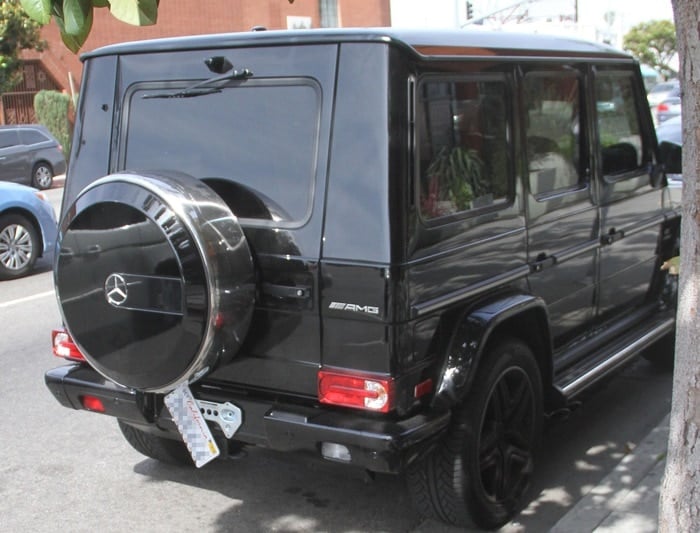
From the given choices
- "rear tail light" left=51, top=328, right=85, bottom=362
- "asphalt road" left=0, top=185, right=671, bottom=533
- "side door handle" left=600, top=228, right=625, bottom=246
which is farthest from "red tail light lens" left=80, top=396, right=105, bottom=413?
"side door handle" left=600, top=228, right=625, bottom=246

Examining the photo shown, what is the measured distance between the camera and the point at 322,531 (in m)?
4.33

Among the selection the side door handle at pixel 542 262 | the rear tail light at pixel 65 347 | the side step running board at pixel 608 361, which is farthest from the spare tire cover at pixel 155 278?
the side step running board at pixel 608 361

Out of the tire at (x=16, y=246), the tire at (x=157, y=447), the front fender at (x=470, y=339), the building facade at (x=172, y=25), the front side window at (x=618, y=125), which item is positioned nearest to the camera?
the front fender at (x=470, y=339)

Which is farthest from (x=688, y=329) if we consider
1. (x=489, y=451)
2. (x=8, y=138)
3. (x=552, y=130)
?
(x=8, y=138)

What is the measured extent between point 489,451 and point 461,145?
1371 millimetres

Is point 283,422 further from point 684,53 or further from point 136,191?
point 684,53

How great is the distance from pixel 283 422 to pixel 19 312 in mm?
5774

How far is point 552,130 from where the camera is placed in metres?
4.82

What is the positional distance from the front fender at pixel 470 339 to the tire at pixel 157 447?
1819 mm

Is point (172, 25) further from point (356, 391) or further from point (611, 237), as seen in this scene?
point (356, 391)

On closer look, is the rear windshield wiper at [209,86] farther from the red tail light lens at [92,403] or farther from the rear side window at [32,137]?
the rear side window at [32,137]

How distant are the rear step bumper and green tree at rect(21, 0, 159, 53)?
1652mm

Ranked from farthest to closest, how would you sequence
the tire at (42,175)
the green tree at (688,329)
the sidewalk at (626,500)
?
the tire at (42,175) → the sidewalk at (626,500) → the green tree at (688,329)

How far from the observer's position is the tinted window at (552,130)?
15.1ft
